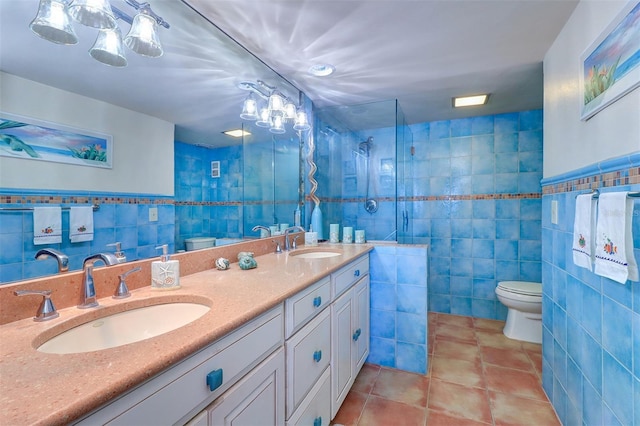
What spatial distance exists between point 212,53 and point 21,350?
1.47 m

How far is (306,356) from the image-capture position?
124 centimetres

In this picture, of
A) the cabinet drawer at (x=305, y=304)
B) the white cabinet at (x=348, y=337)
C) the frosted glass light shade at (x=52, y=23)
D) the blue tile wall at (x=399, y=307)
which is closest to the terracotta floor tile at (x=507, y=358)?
the blue tile wall at (x=399, y=307)

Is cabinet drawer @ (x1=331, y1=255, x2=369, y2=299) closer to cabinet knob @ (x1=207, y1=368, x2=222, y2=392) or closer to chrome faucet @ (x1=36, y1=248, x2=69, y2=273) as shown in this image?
cabinet knob @ (x1=207, y1=368, x2=222, y2=392)

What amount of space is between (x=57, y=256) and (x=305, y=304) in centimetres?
86

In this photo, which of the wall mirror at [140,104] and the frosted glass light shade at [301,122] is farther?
the frosted glass light shade at [301,122]

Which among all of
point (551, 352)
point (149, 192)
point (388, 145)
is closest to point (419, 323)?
point (551, 352)

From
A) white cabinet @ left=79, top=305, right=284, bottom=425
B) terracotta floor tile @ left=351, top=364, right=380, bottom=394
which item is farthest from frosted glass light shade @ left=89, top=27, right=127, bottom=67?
terracotta floor tile @ left=351, top=364, right=380, bottom=394

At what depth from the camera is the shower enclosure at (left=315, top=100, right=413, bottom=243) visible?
2807 mm

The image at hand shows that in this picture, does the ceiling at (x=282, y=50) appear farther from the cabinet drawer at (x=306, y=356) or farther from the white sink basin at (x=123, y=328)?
the cabinet drawer at (x=306, y=356)

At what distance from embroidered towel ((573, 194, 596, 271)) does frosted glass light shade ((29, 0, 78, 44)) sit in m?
1.99

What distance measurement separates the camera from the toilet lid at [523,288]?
8.00 ft

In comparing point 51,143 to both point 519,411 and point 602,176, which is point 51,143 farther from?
point 519,411

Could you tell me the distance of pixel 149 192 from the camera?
47.1 inches

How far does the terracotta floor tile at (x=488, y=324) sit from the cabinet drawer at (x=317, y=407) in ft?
6.76
